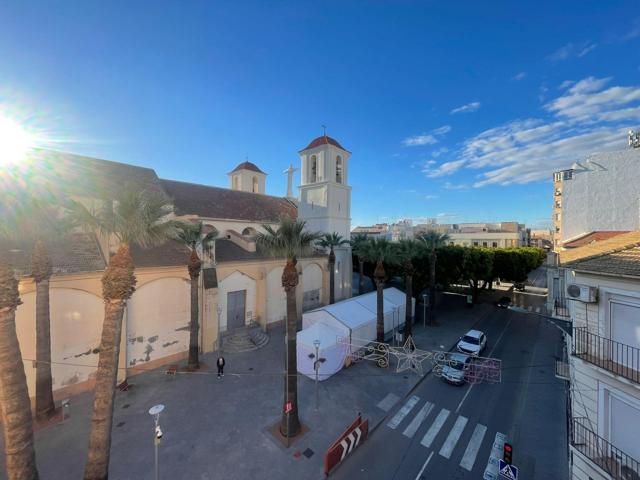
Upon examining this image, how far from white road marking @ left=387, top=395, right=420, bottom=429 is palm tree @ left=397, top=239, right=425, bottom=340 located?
5794 millimetres

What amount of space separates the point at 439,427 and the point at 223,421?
31.9ft

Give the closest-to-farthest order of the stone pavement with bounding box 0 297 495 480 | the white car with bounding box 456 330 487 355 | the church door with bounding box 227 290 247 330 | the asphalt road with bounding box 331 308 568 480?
the stone pavement with bounding box 0 297 495 480, the asphalt road with bounding box 331 308 568 480, the white car with bounding box 456 330 487 355, the church door with bounding box 227 290 247 330

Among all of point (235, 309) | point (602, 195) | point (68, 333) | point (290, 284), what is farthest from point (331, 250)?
point (602, 195)

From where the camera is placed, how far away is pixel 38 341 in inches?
442

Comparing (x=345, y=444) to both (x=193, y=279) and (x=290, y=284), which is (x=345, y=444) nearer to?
(x=290, y=284)

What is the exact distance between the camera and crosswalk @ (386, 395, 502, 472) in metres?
10.4

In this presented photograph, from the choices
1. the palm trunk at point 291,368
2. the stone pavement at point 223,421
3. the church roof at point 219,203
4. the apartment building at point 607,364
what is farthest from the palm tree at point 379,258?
the apartment building at point 607,364

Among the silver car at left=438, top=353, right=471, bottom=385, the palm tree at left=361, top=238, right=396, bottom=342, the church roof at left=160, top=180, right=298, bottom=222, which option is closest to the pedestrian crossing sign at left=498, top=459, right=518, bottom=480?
the silver car at left=438, top=353, right=471, bottom=385

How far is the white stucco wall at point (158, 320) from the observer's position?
1516 centimetres

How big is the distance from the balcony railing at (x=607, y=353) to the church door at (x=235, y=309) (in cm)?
1947

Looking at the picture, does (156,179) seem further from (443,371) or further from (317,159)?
(443,371)

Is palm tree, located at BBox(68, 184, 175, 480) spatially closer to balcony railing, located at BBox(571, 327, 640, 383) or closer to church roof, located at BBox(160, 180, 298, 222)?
church roof, located at BBox(160, 180, 298, 222)

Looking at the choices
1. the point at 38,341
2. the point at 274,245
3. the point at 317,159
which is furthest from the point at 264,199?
the point at 38,341

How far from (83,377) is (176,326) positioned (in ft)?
15.6
